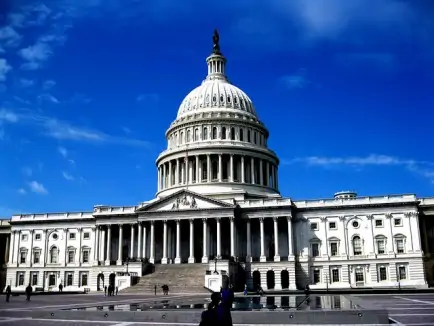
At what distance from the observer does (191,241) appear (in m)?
81.8

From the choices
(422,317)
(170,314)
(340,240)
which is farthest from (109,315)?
(340,240)

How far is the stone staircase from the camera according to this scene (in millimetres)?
68312

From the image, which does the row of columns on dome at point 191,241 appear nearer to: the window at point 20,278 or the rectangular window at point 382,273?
the rectangular window at point 382,273

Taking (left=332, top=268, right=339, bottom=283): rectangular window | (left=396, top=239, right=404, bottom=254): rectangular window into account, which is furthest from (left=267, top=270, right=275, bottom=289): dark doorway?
(left=396, top=239, right=404, bottom=254): rectangular window

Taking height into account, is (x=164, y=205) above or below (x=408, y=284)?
above

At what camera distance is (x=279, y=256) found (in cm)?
8038

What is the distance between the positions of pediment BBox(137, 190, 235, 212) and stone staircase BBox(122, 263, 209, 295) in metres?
10.0

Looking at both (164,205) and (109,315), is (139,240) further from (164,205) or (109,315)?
(109,315)

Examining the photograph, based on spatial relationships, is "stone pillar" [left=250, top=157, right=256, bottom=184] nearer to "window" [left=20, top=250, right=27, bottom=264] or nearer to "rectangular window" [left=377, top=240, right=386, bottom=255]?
"rectangular window" [left=377, top=240, right=386, bottom=255]

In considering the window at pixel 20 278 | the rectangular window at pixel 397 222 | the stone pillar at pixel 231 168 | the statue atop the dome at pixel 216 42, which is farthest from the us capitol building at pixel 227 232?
the statue atop the dome at pixel 216 42

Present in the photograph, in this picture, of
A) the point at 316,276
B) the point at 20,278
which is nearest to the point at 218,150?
the point at 316,276

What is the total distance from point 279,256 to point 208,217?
1311 centimetres

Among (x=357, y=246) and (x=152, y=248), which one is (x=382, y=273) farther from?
(x=152, y=248)

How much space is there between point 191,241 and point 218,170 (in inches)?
793
